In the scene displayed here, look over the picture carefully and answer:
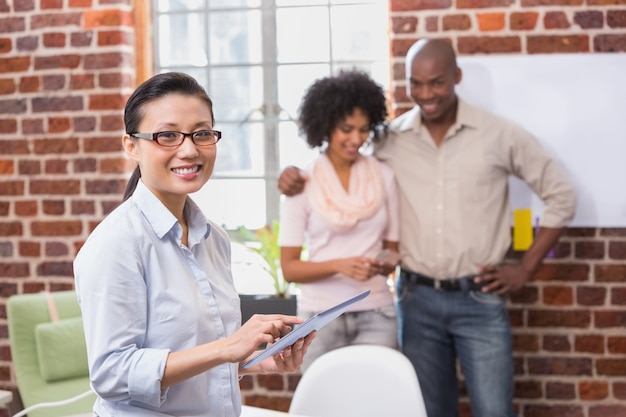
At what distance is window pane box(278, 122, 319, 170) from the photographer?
3830 mm

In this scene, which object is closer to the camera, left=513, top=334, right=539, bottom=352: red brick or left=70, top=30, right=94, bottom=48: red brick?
left=513, top=334, right=539, bottom=352: red brick

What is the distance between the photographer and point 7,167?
383 cm

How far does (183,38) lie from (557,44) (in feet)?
5.41

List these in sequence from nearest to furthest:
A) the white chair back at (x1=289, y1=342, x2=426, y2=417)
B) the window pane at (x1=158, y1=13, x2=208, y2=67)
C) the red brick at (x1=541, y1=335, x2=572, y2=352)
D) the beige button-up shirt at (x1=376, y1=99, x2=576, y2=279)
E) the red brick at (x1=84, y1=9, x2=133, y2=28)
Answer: the white chair back at (x1=289, y1=342, x2=426, y2=417) → the beige button-up shirt at (x1=376, y1=99, x2=576, y2=279) → the red brick at (x1=541, y1=335, x2=572, y2=352) → the red brick at (x1=84, y1=9, x2=133, y2=28) → the window pane at (x1=158, y1=13, x2=208, y2=67)

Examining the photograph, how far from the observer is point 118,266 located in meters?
1.46

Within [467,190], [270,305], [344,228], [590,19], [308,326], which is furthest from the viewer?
[270,305]

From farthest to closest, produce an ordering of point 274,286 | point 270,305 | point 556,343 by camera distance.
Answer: point 274,286 < point 270,305 < point 556,343

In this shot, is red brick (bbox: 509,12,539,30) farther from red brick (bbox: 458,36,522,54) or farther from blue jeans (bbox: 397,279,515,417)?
blue jeans (bbox: 397,279,515,417)

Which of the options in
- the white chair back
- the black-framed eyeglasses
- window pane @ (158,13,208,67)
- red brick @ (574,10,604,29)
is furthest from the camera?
window pane @ (158,13,208,67)

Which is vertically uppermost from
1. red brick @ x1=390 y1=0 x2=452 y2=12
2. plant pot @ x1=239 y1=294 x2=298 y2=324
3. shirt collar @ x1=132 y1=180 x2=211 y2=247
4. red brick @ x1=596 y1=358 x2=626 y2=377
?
red brick @ x1=390 y1=0 x2=452 y2=12

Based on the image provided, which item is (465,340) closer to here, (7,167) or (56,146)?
(56,146)

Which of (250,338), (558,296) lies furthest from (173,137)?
(558,296)

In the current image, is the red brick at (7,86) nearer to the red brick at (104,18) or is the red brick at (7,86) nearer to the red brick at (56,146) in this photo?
the red brick at (56,146)

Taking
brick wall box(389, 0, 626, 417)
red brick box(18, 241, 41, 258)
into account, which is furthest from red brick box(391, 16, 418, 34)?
red brick box(18, 241, 41, 258)
